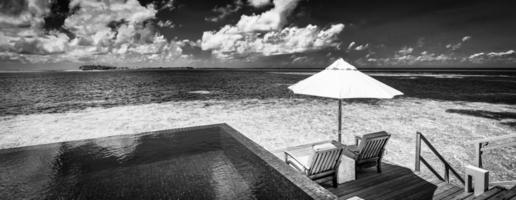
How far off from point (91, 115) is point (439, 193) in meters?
18.0

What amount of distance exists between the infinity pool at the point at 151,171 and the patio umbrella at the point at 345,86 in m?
1.94

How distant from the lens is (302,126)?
12.0 m

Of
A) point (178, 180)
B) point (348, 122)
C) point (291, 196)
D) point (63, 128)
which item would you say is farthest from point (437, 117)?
point (63, 128)

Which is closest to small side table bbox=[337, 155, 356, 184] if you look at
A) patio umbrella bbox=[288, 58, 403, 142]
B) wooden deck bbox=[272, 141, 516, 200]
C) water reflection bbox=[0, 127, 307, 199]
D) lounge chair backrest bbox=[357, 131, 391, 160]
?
wooden deck bbox=[272, 141, 516, 200]

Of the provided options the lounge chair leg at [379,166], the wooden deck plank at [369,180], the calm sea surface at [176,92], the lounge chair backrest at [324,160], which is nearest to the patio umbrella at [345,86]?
the lounge chair backrest at [324,160]

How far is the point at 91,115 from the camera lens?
52.3 feet

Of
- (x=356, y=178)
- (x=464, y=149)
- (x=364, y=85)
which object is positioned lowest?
(x=464, y=149)

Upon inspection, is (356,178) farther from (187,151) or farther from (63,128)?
(63,128)

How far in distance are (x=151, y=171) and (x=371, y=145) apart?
4708 millimetres

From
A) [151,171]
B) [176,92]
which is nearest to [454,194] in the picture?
[151,171]

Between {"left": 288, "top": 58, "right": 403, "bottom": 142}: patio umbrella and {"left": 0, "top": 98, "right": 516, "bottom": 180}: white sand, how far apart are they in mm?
2935

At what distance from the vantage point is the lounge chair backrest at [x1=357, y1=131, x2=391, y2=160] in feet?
16.5

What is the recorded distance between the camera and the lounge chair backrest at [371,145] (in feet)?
16.5

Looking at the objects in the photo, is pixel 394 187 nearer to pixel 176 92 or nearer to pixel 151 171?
pixel 151 171
